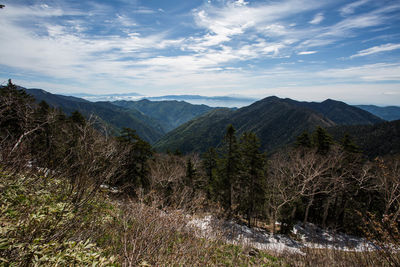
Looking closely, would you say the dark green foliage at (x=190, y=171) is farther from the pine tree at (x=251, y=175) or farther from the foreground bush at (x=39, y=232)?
the foreground bush at (x=39, y=232)

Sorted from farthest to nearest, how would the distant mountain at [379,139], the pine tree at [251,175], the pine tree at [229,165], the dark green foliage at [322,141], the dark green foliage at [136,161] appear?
1. the distant mountain at [379,139]
2. the dark green foliage at [322,141]
3. the pine tree at [229,165]
4. the dark green foliage at [136,161]
5. the pine tree at [251,175]

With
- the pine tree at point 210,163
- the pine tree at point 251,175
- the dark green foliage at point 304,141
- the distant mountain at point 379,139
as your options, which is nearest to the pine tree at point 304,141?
the dark green foliage at point 304,141

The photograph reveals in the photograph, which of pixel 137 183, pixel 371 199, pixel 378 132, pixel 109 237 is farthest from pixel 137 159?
pixel 378 132

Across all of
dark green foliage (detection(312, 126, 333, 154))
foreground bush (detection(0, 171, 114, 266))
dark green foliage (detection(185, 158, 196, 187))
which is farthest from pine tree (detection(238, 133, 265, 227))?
foreground bush (detection(0, 171, 114, 266))

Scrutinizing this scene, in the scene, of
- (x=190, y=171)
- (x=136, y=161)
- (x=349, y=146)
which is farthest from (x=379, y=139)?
(x=136, y=161)

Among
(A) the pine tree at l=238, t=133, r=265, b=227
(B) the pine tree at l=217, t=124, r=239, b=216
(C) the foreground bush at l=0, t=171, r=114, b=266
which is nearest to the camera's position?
(C) the foreground bush at l=0, t=171, r=114, b=266

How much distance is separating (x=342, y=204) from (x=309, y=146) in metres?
9.12

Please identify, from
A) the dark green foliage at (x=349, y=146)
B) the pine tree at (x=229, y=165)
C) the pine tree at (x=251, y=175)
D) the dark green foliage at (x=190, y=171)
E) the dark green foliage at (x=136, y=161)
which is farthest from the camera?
the dark green foliage at (x=190, y=171)

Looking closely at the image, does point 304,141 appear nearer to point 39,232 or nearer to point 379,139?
point 39,232

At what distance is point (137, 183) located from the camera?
23688mm

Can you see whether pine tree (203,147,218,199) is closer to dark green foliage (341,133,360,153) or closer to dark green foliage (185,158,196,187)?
dark green foliage (185,158,196,187)

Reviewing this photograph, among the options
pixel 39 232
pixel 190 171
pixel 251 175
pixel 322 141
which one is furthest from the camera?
pixel 190 171

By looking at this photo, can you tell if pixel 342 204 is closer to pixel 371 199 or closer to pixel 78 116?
pixel 371 199

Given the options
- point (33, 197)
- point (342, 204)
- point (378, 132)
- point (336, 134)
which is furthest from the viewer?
point (336, 134)
